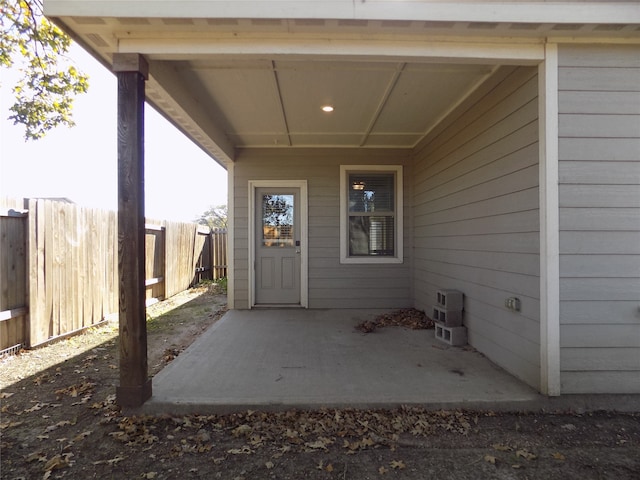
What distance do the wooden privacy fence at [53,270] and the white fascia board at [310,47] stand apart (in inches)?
105

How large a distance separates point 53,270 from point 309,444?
3.96 m

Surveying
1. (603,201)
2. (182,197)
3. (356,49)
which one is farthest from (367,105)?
(182,197)

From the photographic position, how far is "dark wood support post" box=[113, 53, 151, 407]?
268 centimetres

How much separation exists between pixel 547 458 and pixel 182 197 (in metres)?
43.2

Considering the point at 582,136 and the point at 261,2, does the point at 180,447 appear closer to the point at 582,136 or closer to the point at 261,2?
the point at 261,2

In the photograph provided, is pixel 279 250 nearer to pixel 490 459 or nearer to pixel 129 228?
pixel 129 228

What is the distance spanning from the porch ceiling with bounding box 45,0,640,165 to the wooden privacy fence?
2091 mm

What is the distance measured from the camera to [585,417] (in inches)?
103

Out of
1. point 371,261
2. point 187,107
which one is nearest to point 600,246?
point 371,261

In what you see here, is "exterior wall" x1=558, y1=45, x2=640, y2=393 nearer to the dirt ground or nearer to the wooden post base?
the dirt ground

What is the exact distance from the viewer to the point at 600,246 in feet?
9.05

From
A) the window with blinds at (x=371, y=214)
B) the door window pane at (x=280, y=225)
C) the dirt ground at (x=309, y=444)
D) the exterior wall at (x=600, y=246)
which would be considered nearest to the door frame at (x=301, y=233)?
the door window pane at (x=280, y=225)

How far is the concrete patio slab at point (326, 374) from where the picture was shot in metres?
2.71

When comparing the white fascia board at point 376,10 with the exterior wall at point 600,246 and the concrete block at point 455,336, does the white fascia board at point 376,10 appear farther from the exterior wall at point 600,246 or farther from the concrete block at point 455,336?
the concrete block at point 455,336
